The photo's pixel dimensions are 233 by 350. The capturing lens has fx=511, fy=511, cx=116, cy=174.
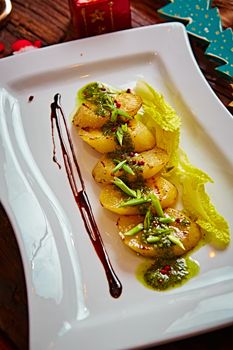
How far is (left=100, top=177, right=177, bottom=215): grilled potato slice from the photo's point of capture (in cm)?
183

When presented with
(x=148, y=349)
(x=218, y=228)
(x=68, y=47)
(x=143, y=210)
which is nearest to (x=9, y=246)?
(x=143, y=210)

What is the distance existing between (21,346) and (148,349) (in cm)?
42

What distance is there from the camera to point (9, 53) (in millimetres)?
2576

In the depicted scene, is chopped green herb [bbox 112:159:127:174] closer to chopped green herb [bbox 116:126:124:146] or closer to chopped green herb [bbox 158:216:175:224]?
chopped green herb [bbox 116:126:124:146]

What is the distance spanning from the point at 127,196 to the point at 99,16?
1.01 metres

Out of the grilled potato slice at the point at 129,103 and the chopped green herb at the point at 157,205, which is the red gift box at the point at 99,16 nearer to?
the grilled potato slice at the point at 129,103

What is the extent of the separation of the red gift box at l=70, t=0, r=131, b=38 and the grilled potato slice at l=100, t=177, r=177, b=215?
93 centimetres

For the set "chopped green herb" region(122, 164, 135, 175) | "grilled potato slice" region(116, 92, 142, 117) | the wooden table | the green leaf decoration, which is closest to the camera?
the wooden table

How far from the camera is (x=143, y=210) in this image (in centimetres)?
181

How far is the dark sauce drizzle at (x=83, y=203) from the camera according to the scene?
1.72 meters

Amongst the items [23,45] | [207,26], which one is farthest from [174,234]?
[23,45]

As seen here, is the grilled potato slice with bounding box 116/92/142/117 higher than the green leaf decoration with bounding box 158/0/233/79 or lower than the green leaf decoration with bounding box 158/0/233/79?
lower

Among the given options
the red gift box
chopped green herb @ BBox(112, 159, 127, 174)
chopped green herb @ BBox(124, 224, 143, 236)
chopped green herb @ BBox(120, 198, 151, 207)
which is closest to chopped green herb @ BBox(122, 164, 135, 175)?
chopped green herb @ BBox(112, 159, 127, 174)

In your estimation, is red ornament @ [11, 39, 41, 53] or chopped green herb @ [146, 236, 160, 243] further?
red ornament @ [11, 39, 41, 53]
